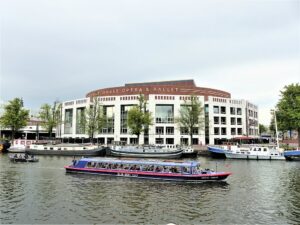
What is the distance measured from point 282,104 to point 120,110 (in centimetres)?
5810

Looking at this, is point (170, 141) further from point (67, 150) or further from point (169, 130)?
point (67, 150)

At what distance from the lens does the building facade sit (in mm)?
107438

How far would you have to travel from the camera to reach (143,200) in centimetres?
2827

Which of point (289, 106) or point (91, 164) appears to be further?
point (289, 106)

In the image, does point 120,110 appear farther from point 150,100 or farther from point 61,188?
point 61,188

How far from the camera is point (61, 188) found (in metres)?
Answer: 33.8

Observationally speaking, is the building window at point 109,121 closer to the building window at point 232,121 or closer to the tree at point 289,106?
the building window at point 232,121

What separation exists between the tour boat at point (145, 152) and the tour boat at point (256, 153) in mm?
13681

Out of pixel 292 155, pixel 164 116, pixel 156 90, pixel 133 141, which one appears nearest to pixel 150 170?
pixel 292 155

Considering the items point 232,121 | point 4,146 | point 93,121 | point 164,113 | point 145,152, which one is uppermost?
point 164,113

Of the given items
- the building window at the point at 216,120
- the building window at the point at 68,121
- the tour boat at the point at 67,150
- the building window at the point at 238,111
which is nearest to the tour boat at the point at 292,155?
the building window at the point at 216,120

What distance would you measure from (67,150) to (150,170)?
46.8 meters

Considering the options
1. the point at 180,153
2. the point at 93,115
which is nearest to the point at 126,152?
the point at 180,153

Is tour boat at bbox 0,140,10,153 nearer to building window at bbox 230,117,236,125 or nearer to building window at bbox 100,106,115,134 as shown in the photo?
building window at bbox 100,106,115,134
